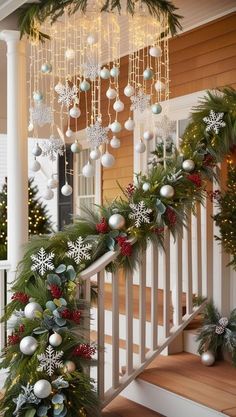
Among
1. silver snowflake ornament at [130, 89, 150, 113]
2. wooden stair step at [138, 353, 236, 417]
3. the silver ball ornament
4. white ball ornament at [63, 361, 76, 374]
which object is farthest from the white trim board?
silver snowflake ornament at [130, 89, 150, 113]

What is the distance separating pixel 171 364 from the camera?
3680mm

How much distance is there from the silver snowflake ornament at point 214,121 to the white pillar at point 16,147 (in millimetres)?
1341

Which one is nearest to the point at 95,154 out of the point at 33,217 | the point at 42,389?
the point at 42,389

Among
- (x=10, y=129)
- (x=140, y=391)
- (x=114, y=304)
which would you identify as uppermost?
(x=10, y=129)

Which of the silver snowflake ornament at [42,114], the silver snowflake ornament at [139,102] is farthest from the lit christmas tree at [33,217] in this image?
the silver snowflake ornament at [139,102]

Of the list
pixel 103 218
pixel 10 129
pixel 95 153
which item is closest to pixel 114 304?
pixel 103 218

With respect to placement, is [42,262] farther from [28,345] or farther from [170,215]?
[170,215]

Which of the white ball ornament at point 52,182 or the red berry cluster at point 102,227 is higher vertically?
the white ball ornament at point 52,182

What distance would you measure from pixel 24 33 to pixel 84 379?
2.39m

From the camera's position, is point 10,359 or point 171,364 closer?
point 10,359

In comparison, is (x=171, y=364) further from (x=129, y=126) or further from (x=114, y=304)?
(x=129, y=126)

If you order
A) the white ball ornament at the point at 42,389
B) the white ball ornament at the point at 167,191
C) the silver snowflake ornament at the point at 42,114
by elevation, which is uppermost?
the silver snowflake ornament at the point at 42,114

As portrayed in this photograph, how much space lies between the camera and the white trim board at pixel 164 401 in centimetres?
303

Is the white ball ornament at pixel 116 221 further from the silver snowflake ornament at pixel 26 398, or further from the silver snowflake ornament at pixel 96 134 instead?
the silver snowflake ornament at pixel 26 398
